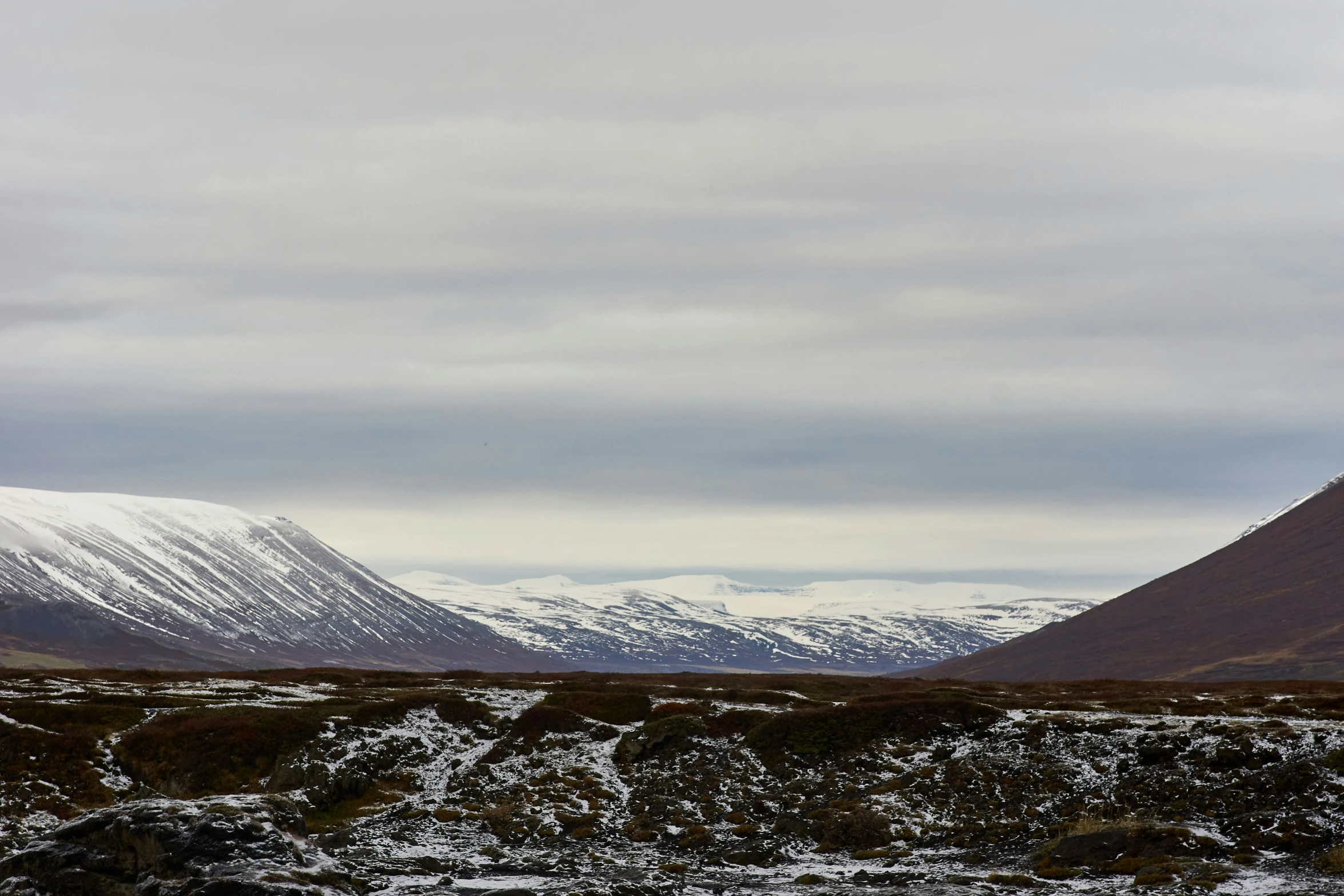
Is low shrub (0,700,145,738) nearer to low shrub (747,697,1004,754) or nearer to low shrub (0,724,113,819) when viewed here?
low shrub (0,724,113,819)

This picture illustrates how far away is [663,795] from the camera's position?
199ft

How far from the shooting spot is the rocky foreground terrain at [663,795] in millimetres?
40781

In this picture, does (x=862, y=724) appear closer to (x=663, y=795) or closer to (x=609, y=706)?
(x=663, y=795)

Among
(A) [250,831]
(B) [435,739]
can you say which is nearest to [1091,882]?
(A) [250,831]

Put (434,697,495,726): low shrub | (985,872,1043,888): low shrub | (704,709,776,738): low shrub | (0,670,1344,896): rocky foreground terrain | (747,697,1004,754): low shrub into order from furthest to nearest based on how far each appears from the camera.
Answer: (434,697,495,726): low shrub, (704,709,776,738): low shrub, (747,697,1004,754): low shrub, (985,872,1043,888): low shrub, (0,670,1344,896): rocky foreground terrain

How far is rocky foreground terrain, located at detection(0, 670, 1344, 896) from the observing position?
134ft

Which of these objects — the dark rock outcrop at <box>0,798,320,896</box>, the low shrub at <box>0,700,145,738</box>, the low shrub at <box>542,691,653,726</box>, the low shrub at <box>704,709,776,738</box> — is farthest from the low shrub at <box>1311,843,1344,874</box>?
the low shrub at <box>0,700,145,738</box>

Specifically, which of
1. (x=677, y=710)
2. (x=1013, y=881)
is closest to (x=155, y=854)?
(x=1013, y=881)

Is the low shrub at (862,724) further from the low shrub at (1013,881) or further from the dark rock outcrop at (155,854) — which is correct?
the dark rock outcrop at (155,854)

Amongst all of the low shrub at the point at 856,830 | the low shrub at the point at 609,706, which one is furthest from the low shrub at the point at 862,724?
the low shrub at the point at 609,706

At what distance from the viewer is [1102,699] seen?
293 feet

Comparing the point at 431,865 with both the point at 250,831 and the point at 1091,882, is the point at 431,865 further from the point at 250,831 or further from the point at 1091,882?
the point at 1091,882

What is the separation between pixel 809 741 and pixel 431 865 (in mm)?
23304

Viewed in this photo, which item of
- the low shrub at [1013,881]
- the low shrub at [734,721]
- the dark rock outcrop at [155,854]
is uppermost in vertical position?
the low shrub at [734,721]
